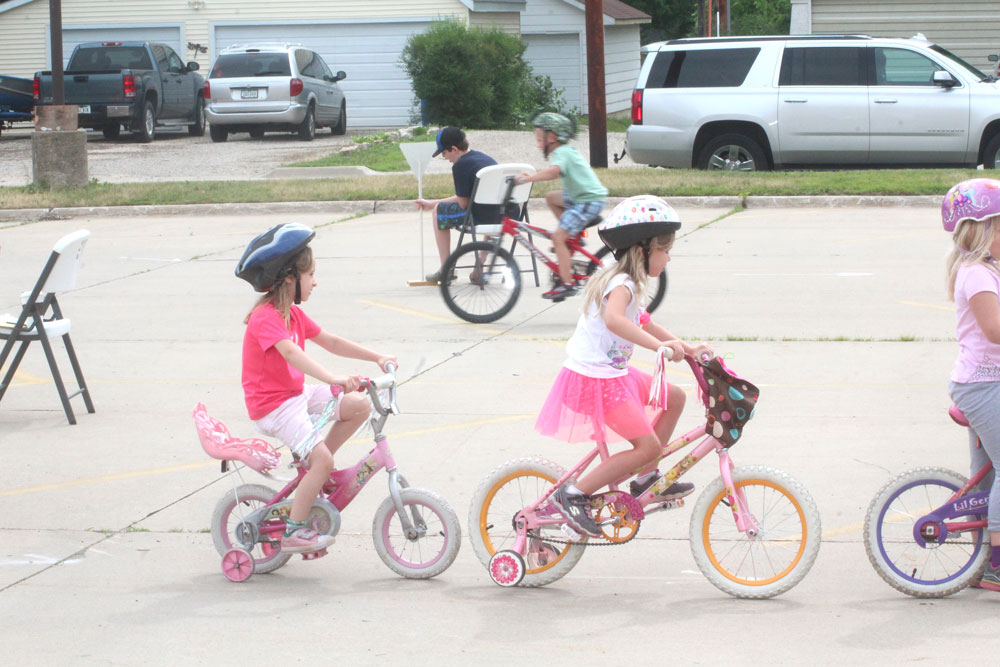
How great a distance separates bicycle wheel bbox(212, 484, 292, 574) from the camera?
524 cm

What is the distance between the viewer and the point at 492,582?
5219mm

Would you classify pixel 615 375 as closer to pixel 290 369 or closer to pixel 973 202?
pixel 290 369

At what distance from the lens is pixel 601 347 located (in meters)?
4.93

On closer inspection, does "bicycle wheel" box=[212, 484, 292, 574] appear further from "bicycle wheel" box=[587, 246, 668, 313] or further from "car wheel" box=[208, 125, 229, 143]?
"car wheel" box=[208, 125, 229, 143]

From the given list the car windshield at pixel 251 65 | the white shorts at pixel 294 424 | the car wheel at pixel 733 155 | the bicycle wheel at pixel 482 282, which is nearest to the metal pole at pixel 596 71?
the car wheel at pixel 733 155

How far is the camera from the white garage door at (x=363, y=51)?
34562mm

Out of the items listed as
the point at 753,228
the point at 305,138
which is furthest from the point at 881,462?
the point at 305,138

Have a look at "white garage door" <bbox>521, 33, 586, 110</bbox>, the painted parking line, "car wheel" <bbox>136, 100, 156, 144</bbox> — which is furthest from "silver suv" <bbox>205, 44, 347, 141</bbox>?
the painted parking line

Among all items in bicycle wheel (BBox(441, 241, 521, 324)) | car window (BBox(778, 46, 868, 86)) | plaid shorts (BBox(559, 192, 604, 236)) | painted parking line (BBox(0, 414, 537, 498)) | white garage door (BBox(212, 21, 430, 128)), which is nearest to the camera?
painted parking line (BBox(0, 414, 537, 498))

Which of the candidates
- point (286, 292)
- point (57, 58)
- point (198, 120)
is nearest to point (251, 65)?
point (198, 120)

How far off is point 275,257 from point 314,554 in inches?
45.1

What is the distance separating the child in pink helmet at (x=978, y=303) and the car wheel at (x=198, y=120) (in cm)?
2910

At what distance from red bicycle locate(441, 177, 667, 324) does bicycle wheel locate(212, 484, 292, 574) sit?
5.21 meters

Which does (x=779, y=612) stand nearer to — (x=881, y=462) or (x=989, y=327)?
(x=989, y=327)
